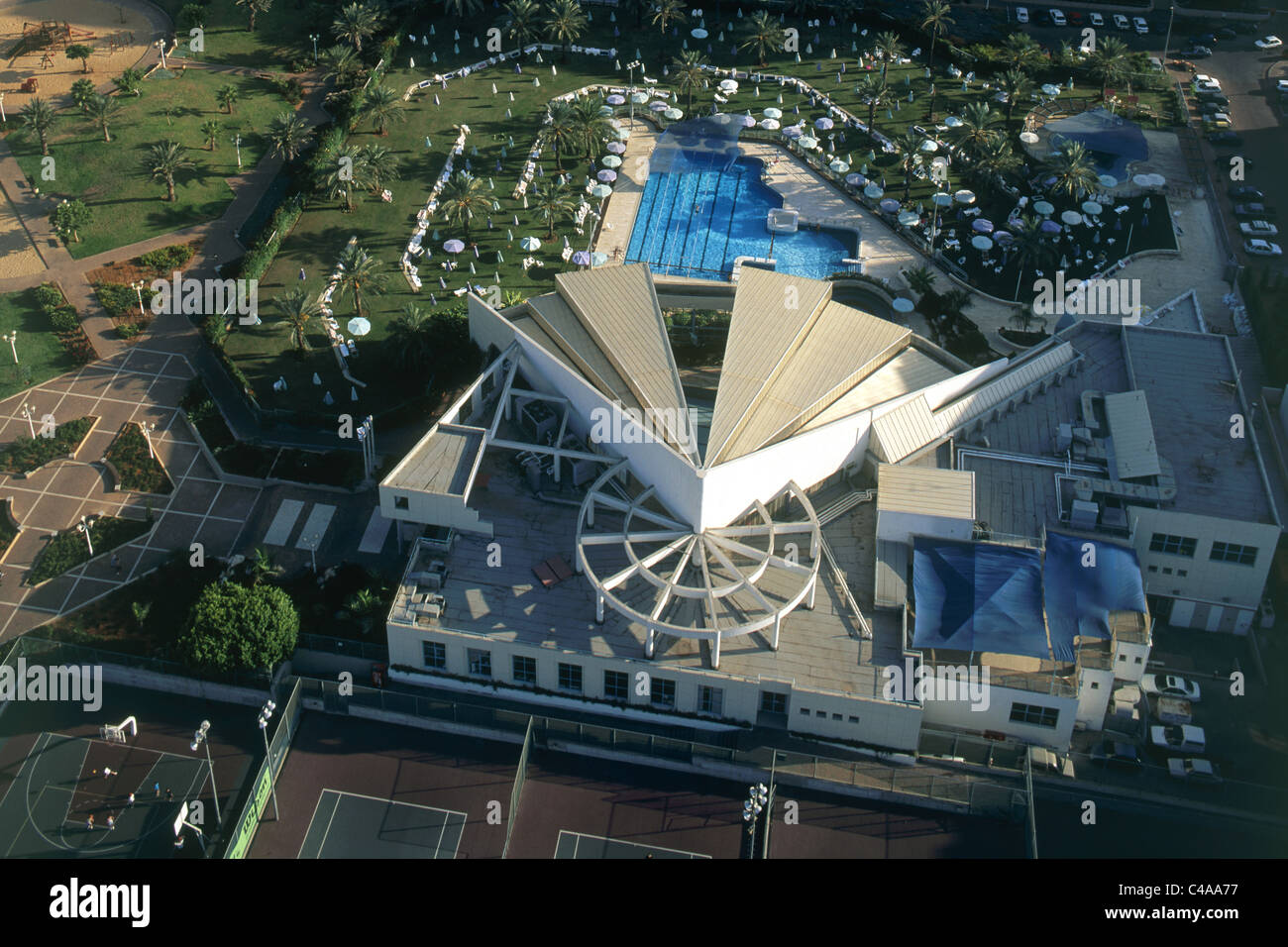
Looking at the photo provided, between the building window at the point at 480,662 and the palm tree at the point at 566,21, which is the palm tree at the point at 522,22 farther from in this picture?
the building window at the point at 480,662

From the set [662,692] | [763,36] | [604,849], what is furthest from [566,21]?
[604,849]

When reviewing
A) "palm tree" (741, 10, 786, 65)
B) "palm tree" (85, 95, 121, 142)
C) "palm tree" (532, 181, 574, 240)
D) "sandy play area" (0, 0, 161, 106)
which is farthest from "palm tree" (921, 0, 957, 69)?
"sandy play area" (0, 0, 161, 106)

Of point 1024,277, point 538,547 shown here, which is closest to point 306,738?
point 538,547

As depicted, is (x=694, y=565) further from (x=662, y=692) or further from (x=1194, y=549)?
(x=1194, y=549)

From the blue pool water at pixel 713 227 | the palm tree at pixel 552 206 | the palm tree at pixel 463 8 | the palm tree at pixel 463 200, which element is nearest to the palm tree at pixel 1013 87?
the blue pool water at pixel 713 227

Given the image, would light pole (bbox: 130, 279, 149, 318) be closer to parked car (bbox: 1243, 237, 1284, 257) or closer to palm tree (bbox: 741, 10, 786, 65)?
palm tree (bbox: 741, 10, 786, 65)

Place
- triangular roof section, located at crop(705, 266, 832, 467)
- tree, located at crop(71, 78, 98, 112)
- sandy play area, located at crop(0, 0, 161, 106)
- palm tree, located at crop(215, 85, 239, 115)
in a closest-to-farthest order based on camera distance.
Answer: triangular roof section, located at crop(705, 266, 832, 467) → tree, located at crop(71, 78, 98, 112) → palm tree, located at crop(215, 85, 239, 115) → sandy play area, located at crop(0, 0, 161, 106)

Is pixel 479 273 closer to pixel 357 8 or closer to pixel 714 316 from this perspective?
pixel 714 316
